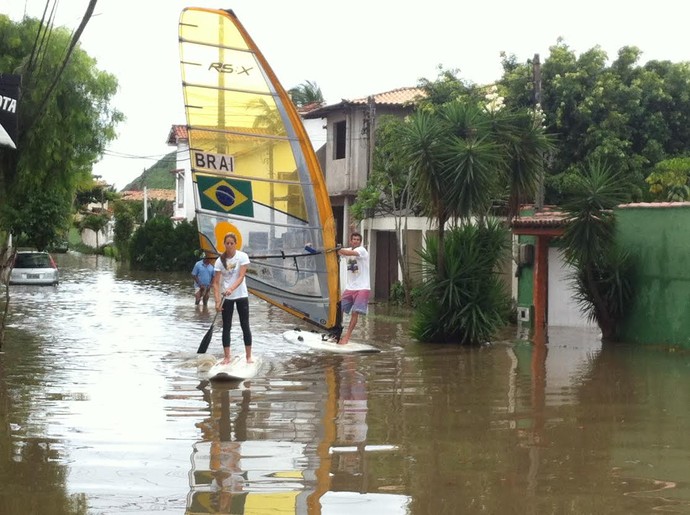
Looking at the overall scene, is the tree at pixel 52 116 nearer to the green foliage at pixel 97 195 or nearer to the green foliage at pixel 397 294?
the green foliage at pixel 397 294

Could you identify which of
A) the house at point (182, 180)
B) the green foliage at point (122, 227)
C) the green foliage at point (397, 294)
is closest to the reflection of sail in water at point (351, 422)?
the green foliage at point (397, 294)

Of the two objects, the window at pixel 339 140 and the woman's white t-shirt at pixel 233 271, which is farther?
the window at pixel 339 140

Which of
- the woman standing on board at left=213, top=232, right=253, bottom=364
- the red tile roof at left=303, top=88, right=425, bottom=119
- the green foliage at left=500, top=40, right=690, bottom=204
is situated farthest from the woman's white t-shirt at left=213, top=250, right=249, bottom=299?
the red tile roof at left=303, top=88, right=425, bottom=119

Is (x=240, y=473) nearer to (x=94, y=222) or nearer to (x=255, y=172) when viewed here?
(x=255, y=172)

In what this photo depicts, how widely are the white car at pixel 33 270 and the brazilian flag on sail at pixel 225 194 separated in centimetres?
1965

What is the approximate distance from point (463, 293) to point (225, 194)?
12.3 feet

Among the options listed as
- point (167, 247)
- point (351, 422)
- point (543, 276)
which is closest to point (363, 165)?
point (543, 276)

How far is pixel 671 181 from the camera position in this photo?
22.4 metres

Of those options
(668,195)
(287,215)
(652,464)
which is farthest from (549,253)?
(652,464)

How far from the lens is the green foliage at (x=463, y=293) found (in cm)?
1574

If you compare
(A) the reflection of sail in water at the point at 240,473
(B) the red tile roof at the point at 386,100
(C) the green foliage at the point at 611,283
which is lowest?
(A) the reflection of sail in water at the point at 240,473

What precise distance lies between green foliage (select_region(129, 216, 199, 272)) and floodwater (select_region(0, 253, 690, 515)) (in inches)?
1385

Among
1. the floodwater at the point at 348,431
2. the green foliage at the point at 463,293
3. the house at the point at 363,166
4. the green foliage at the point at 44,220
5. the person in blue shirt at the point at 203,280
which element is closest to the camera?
the floodwater at the point at 348,431

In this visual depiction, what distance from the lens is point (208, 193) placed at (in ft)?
48.4
